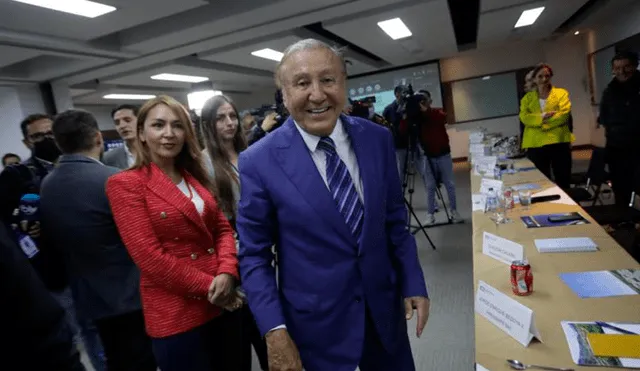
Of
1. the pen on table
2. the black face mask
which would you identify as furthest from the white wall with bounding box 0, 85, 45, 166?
the pen on table

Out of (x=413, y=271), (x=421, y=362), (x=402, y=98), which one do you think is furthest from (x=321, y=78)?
(x=402, y=98)

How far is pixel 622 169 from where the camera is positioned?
3402 mm

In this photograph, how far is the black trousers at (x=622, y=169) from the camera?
3295 millimetres

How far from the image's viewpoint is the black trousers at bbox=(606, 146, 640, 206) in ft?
10.8

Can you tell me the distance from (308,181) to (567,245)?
49.7 inches

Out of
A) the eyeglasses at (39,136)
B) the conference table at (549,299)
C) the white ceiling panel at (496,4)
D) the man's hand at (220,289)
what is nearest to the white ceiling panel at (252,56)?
the white ceiling panel at (496,4)

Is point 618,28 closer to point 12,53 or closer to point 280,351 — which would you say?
point 280,351

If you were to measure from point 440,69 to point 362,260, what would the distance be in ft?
31.6

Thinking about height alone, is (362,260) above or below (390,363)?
above

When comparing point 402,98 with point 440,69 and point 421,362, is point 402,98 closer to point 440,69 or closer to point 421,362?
point 421,362

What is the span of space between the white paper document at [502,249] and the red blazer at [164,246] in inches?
42.5

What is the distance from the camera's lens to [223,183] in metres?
1.82

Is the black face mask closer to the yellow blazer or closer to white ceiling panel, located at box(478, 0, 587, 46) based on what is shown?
the yellow blazer

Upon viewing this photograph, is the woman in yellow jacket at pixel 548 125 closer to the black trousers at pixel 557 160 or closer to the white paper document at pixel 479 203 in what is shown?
the black trousers at pixel 557 160
